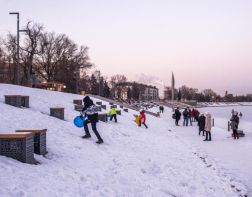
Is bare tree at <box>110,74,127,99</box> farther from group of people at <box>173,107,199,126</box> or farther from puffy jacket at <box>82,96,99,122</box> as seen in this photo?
puffy jacket at <box>82,96,99,122</box>

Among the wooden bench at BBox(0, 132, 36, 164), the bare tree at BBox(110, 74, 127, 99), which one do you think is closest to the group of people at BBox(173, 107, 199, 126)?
the wooden bench at BBox(0, 132, 36, 164)

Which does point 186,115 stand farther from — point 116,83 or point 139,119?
point 116,83

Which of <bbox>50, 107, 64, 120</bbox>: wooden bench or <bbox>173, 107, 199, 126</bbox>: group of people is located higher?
<bbox>50, 107, 64, 120</bbox>: wooden bench

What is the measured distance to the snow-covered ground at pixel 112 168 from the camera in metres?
7.29

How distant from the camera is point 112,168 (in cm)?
971

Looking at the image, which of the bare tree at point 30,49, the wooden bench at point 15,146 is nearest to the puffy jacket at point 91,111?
the wooden bench at point 15,146

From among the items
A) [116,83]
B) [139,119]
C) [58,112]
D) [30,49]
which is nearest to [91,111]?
[58,112]

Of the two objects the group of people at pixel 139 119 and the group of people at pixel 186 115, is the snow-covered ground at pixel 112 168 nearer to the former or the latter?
the group of people at pixel 139 119

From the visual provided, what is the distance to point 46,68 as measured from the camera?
6700 centimetres

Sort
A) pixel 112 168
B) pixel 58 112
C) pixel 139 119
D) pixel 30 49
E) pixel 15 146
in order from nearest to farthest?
pixel 15 146 < pixel 112 168 < pixel 58 112 < pixel 139 119 < pixel 30 49

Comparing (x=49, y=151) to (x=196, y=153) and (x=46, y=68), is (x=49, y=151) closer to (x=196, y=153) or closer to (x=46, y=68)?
(x=196, y=153)

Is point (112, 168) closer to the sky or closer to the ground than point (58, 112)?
closer to the ground

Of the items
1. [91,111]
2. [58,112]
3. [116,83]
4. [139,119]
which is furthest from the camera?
[116,83]

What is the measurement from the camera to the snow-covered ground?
7285 millimetres
